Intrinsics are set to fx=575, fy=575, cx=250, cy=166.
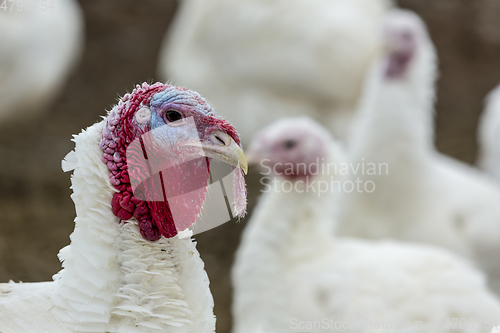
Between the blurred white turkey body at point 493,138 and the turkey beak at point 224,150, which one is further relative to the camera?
the blurred white turkey body at point 493,138

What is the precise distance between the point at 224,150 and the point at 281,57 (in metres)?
3.47

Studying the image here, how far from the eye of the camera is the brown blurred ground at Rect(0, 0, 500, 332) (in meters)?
4.46

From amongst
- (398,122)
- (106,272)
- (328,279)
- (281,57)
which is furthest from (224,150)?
(281,57)

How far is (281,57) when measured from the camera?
181 inches

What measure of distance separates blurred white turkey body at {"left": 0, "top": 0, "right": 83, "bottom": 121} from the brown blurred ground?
417 mm

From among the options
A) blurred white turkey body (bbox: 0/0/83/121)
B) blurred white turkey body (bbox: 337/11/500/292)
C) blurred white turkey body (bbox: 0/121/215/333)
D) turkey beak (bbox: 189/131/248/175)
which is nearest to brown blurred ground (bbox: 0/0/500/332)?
blurred white turkey body (bbox: 0/0/83/121)

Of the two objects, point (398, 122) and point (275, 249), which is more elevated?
point (275, 249)

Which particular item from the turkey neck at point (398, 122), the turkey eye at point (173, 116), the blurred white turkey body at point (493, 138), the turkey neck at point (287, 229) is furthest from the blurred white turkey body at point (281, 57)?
the turkey eye at point (173, 116)

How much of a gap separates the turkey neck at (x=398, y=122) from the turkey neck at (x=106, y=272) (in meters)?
2.18

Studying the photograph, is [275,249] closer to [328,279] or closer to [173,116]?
[328,279]

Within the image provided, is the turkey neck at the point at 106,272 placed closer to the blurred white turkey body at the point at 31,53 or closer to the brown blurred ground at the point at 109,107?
the brown blurred ground at the point at 109,107

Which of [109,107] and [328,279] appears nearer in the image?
[328,279]

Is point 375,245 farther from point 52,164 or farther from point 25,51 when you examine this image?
point 52,164

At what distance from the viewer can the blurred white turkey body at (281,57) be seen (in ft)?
14.9
